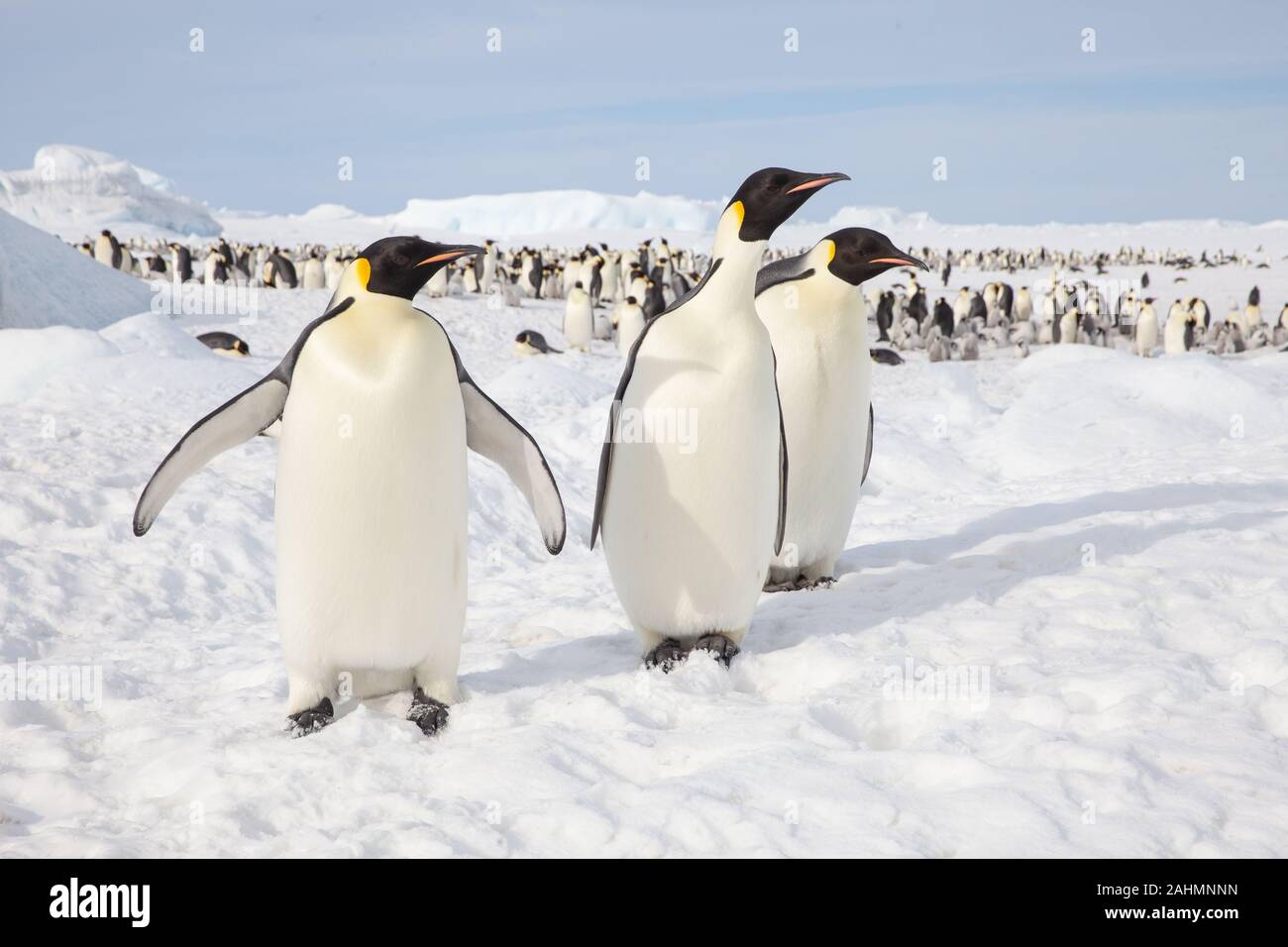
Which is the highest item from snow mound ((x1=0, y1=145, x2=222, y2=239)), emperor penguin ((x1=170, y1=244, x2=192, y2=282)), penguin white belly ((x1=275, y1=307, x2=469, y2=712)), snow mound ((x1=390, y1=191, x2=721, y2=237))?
snow mound ((x1=390, y1=191, x2=721, y2=237))

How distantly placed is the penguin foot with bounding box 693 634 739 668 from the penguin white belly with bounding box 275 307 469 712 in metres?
0.96

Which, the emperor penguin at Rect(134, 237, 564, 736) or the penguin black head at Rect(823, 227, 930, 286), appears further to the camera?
the penguin black head at Rect(823, 227, 930, 286)

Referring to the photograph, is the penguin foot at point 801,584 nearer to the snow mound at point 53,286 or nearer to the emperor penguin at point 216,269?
the snow mound at point 53,286

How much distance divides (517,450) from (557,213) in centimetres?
10911

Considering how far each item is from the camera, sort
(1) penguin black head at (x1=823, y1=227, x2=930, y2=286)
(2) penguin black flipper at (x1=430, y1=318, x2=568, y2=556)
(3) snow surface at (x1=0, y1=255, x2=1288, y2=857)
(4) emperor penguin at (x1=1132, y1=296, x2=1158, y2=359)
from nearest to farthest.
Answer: (3) snow surface at (x1=0, y1=255, x2=1288, y2=857)
(2) penguin black flipper at (x1=430, y1=318, x2=568, y2=556)
(1) penguin black head at (x1=823, y1=227, x2=930, y2=286)
(4) emperor penguin at (x1=1132, y1=296, x2=1158, y2=359)

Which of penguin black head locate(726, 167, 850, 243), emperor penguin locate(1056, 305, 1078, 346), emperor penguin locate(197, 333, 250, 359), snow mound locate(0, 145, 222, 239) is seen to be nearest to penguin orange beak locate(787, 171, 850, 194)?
penguin black head locate(726, 167, 850, 243)

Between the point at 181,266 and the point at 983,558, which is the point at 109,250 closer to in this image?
the point at 181,266

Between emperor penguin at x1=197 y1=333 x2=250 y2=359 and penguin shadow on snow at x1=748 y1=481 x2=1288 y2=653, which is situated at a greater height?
emperor penguin at x1=197 y1=333 x2=250 y2=359

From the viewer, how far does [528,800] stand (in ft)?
9.41

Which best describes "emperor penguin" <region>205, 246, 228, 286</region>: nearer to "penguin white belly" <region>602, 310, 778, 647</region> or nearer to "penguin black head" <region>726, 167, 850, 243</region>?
"penguin white belly" <region>602, 310, 778, 647</region>

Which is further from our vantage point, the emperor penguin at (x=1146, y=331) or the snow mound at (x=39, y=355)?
the emperor penguin at (x=1146, y=331)

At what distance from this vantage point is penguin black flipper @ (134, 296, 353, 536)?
342cm

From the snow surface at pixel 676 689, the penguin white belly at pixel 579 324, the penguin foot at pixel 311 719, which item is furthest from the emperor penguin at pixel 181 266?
the penguin foot at pixel 311 719

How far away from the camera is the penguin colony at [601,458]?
3342mm
